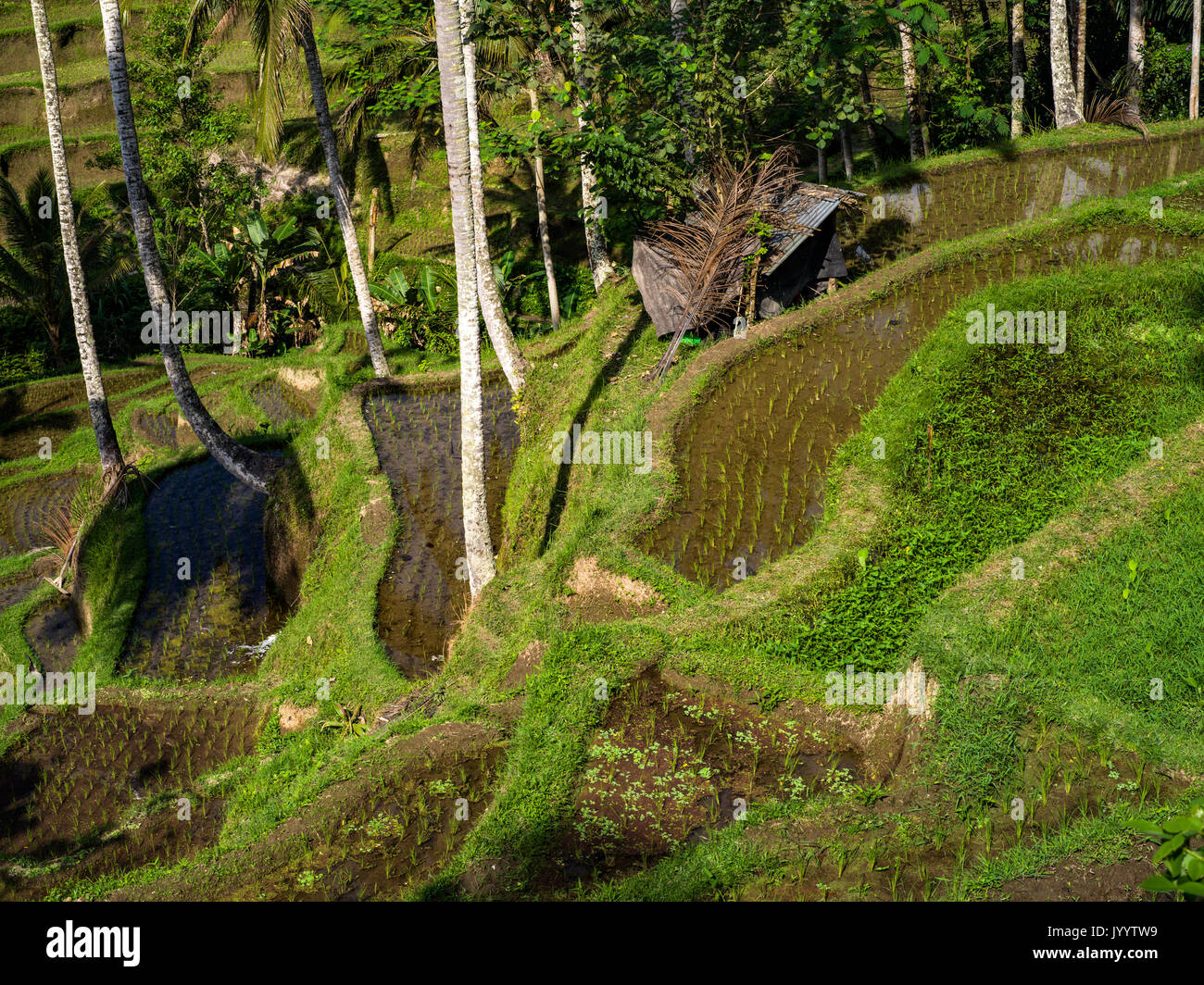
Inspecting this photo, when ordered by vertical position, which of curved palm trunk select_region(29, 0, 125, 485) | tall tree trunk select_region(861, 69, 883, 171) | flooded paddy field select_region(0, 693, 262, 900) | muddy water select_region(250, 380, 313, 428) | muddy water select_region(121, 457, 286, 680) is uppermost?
tall tree trunk select_region(861, 69, 883, 171)

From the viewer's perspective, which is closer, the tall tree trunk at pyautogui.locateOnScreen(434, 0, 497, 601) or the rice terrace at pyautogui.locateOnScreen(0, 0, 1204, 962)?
the rice terrace at pyautogui.locateOnScreen(0, 0, 1204, 962)

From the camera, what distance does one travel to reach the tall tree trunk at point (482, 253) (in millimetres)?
11930

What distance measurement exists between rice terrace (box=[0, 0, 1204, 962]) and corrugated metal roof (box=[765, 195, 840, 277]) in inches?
2.5

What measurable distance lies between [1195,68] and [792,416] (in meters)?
11.9

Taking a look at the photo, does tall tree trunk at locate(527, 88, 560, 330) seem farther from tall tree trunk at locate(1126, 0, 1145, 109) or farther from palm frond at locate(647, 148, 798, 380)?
tall tree trunk at locate(1126, 0, 1145, 109)

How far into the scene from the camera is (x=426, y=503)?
12.5 metres

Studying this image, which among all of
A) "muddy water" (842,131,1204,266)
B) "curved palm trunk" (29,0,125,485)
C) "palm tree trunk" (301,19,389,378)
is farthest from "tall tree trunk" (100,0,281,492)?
"muddy water" (842,131,1204,266)

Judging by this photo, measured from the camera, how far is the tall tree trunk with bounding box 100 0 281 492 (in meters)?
11.8

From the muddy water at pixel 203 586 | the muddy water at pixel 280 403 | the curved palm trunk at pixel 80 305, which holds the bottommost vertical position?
the muddy water at pixel 203 586

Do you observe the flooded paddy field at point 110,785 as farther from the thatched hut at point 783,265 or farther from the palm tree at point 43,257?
the palm tree at point 43,257

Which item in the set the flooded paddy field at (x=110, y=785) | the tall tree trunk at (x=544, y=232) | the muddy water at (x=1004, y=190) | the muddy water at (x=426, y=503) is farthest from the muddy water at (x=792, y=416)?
the tall tree trunk at (x=544, y=232)

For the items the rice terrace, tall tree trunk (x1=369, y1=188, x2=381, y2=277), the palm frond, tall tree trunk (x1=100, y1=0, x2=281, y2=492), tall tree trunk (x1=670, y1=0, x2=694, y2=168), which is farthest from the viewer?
tall tree trunk (x1=369, y1=188, x2=381, y2=277)

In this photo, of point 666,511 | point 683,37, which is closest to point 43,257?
point 683,37

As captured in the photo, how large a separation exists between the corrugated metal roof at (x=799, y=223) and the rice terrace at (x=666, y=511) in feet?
0.21
